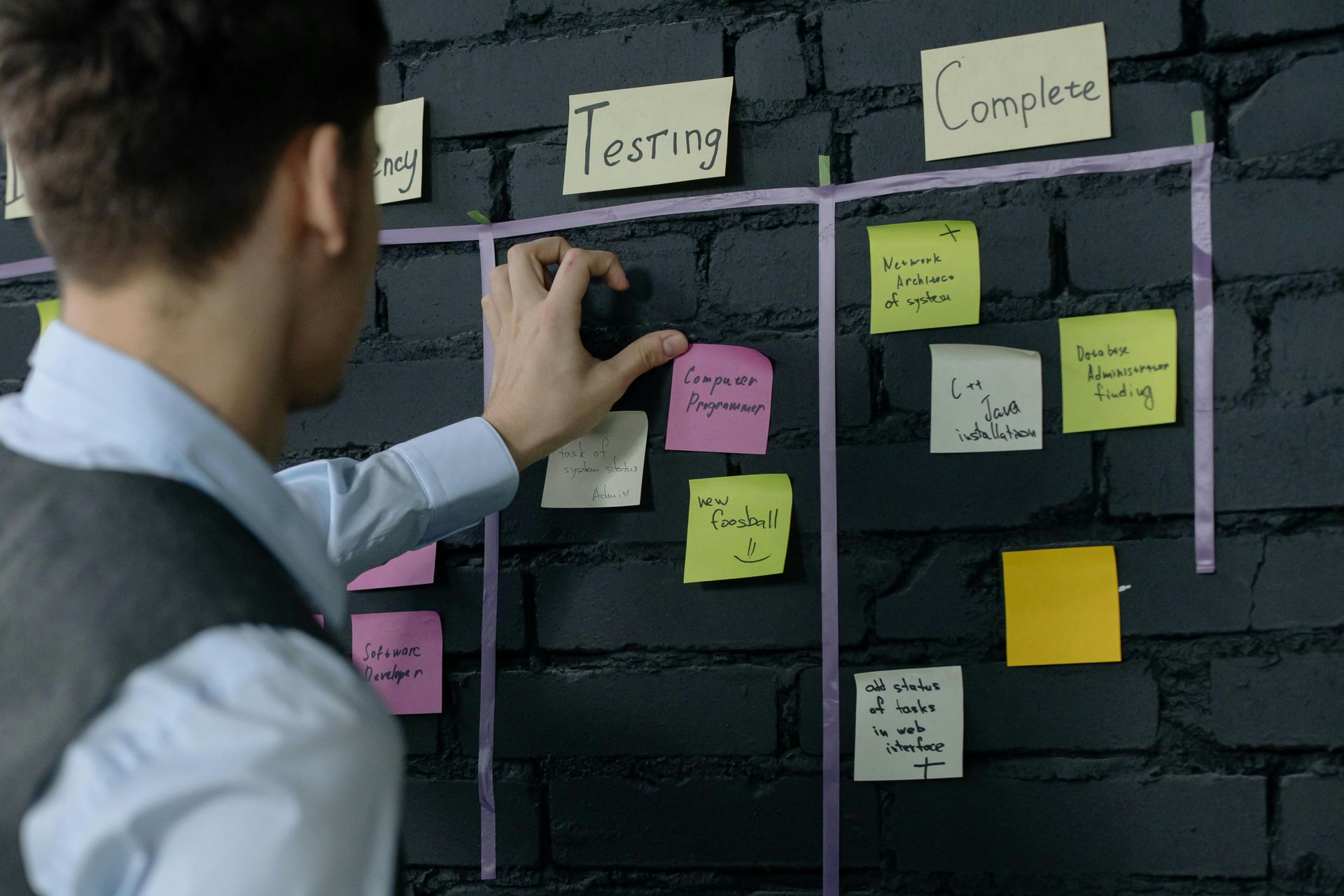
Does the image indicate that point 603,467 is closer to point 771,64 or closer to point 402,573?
point 402,573

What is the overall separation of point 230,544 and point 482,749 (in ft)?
2.45

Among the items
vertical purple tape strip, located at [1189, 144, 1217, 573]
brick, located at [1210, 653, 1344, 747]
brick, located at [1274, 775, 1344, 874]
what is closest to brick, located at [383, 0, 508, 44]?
vertical purple tape strip, located at [1189, 144, 1217, 573]

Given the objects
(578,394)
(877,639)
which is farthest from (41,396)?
(877,639)

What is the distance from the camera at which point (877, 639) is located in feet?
3.61

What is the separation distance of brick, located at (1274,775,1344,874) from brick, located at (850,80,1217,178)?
0.66m

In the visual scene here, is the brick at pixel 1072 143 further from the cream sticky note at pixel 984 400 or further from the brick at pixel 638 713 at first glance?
the brick at pixel 638 713

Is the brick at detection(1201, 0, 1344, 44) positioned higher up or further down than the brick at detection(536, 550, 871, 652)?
higher up

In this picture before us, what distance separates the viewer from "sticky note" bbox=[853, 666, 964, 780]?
1.07 m

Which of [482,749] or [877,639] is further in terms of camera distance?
[482,749]

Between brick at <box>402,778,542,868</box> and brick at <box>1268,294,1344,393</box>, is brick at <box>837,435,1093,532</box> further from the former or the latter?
brick at <box>402,778,542,868</box>

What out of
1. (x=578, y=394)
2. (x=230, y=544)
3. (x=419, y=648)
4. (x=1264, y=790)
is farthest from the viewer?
(x=419, y=648)

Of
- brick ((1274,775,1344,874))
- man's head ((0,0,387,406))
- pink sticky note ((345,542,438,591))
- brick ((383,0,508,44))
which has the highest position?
brick ((383,0,508,44))

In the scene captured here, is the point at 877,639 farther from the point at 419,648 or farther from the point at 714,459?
the point at 419,648

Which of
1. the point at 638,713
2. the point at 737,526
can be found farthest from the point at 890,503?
the point at 638,713
